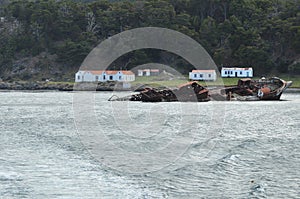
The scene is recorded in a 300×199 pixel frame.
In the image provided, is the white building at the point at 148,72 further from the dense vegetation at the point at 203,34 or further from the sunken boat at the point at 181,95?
the sunken boat at the point at 181,95

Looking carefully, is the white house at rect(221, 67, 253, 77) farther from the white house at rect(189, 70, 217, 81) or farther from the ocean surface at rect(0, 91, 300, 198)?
the ocean surface at rect(0, 91, 300, 198)

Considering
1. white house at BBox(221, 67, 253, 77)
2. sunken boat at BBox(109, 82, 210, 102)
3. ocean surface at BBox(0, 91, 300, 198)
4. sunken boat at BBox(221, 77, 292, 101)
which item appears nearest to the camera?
ocean surface at BBox(0, 91, 300, 198)

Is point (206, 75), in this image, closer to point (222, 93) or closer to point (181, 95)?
point (222, 93)

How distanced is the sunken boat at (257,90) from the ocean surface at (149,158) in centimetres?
3258

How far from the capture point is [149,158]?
105 feet

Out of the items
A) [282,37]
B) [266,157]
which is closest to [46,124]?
[266,157]

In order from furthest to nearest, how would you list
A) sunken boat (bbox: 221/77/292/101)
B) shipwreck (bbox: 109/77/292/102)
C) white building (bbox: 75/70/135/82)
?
1. white building (bbox: 75/70/135/82)
2. sunken boat (bbox: 221/77/292/101)
3. shipwreck (bbox: 109/77/292/102)

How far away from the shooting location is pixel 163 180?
2562 centimetres

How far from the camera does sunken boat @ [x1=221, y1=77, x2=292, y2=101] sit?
8906 centimetres

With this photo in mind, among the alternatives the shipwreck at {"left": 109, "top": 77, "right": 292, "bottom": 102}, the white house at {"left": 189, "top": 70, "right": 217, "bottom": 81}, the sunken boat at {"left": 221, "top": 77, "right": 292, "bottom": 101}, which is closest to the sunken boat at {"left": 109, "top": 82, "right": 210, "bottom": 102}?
the shipwreck at {"left": 109, "top": 77, "right": 292, "bottom": 102}

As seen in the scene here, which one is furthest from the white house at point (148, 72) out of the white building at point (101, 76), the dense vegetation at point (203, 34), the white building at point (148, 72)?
the dense vegetation at point (203, 34)

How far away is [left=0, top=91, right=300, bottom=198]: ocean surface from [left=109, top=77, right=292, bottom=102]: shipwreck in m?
28.0

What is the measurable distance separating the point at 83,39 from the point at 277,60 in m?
73.6

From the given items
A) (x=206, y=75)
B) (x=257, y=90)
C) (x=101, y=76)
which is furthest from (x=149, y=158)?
(x=101, y=76)
